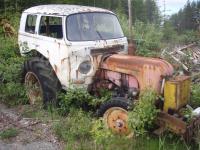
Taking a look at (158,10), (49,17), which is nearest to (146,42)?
(49,17)

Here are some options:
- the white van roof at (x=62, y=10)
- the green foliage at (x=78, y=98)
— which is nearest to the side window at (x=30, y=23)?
the white van roof at (x=62, y=10)

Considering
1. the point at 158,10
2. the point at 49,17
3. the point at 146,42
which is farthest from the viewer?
the point at 158,10

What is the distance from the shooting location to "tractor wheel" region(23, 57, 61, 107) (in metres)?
7.41

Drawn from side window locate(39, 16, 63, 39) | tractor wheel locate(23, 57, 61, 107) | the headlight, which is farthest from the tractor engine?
side window locate(39, 16, 63, 39)

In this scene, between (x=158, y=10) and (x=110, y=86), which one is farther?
(x=158, y=10)

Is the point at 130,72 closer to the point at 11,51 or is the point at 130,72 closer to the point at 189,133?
the point at 189,133

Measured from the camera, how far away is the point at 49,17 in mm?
7746

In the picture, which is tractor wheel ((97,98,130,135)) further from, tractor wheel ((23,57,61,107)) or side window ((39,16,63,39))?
side window ((39,16,63,39))

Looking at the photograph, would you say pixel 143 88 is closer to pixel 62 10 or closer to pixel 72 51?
pixel 72 51

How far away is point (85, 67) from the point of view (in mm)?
7098

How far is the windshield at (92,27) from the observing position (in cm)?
719

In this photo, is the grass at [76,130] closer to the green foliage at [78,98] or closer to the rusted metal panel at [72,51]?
the green foliage at [78,98]

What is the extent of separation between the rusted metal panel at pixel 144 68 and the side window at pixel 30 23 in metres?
2.34

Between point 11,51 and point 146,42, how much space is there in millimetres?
4638
